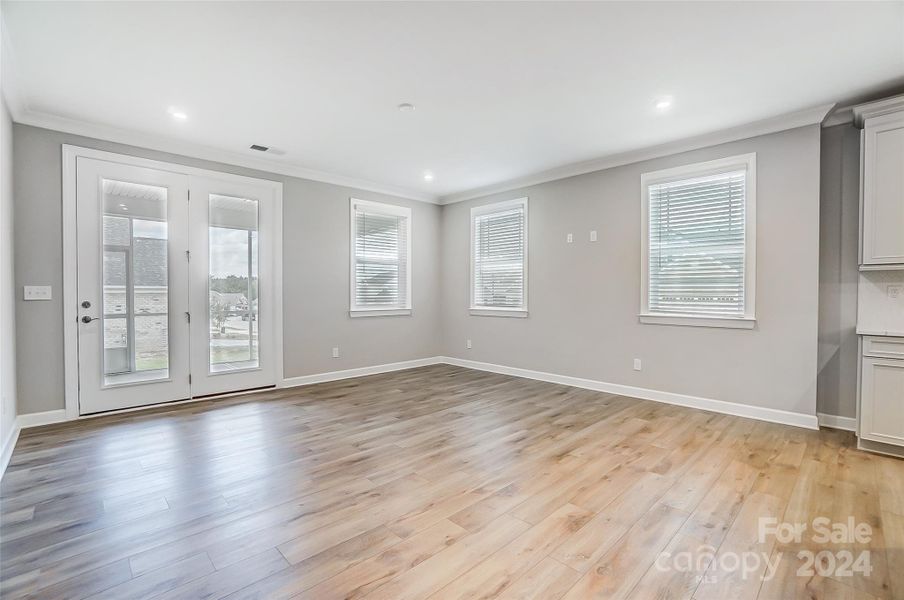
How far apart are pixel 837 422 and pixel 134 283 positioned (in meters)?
6.65

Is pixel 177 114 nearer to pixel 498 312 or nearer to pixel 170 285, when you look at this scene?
pixel 170 285

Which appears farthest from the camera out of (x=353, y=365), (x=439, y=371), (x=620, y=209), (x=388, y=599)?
(x=439, y=371)

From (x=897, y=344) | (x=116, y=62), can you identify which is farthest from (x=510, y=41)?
(x=897, y=344)

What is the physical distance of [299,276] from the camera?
5.27 metres

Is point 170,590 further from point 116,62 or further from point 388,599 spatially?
point 116,62

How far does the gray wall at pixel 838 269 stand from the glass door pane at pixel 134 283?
6.29 meters

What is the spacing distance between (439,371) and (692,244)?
370 centimetres

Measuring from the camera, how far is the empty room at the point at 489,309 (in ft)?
6.46

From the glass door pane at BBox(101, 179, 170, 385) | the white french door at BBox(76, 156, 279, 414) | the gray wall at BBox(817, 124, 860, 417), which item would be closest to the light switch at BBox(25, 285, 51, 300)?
the white french door at BBox(76, 156, 279, 414)

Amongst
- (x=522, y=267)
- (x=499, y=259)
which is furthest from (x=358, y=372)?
(x=522, y=267)

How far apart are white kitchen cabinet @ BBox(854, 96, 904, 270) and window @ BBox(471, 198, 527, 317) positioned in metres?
3.35

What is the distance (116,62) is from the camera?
A: 2.78 meters

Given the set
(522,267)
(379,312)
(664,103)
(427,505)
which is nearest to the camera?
(427,505)

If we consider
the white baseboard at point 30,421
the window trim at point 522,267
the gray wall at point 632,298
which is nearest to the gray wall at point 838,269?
the gray wall at point 632,298
